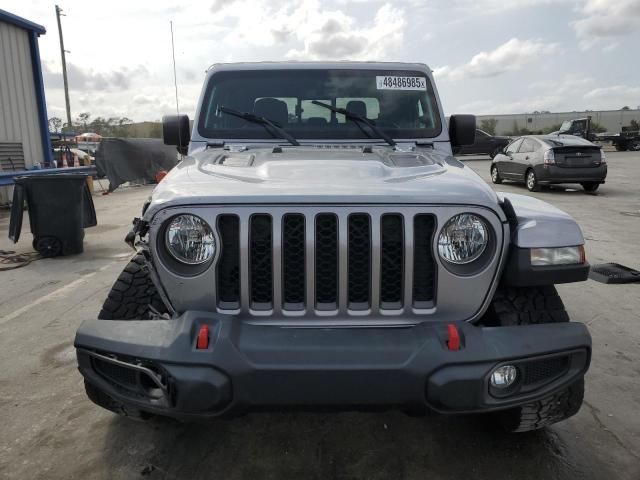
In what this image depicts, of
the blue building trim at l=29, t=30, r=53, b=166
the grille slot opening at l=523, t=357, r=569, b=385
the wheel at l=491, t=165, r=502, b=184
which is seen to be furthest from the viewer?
the wheel at l=491, t=165, r=502, b=184

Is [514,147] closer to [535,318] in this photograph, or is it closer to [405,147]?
[405,147]

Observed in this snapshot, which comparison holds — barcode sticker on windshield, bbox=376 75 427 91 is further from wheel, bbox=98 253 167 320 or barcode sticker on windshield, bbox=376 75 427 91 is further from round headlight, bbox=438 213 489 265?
wheel, bbox=98 253 167 320

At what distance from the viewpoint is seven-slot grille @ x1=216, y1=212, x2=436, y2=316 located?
2064 mm

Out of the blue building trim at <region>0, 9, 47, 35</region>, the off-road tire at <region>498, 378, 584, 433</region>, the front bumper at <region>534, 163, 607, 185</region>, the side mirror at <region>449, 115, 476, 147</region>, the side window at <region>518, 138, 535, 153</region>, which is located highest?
the blue building trim at <region>0, 9, 47, 35</region>

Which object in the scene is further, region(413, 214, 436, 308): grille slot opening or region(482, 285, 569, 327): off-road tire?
region(482, 285, 569, 327): off-road tire

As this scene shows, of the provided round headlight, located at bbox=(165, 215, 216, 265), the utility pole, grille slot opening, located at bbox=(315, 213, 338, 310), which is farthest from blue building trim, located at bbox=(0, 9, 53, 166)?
the utility pole

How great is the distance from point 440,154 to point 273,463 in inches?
78.6

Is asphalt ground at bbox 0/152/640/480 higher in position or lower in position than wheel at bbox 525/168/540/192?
lower

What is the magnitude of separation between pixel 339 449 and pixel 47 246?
583 centimetres

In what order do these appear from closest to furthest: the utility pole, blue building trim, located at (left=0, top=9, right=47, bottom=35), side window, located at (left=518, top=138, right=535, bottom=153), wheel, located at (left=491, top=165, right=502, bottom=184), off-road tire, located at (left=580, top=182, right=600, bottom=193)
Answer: blue building trim, located at (left=0, top=9, right=47, bottom=35)
off-road tire, located at (left=580, top=182, right=600, bottom=193)
side window, located at (left=518, top=138, right=535, bottom=153)
wheel, located at (left=491, top=165, right=502, bottom=184)
the utility pole

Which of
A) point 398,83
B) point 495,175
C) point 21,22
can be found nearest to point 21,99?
point 21,22

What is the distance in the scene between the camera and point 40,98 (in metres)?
13.2

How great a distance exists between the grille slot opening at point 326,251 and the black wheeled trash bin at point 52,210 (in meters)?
5.71

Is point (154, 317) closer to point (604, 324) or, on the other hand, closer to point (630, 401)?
point (630, 401)
